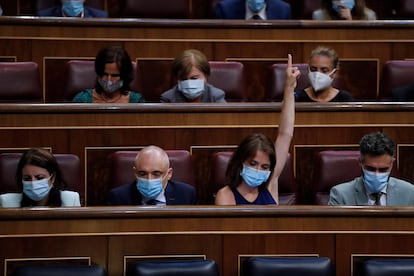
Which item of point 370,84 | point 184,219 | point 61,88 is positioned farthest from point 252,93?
point 184,219

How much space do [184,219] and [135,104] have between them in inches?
14.6

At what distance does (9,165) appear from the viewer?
1.62 m

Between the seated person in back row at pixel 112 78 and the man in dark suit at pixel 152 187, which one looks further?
the seated person in back row at pixel 112 78

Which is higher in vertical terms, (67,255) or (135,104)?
(135,104)

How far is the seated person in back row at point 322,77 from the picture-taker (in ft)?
6.10

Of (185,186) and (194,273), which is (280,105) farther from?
(194,273)

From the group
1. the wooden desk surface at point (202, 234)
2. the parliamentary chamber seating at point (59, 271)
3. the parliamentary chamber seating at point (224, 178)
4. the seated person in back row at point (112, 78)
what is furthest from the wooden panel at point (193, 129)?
the parliamentary chamber seating at point (59, 271)

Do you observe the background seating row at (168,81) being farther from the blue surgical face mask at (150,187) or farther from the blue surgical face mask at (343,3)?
the blue surgical face mask at (150,187)

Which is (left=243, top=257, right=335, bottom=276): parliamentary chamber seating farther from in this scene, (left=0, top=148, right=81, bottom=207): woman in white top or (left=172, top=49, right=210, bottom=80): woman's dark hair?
(left=172, top=49, right=210, bottom=80): woman's dark hair

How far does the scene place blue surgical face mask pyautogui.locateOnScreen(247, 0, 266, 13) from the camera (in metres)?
2.19

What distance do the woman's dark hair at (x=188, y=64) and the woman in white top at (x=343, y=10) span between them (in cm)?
44

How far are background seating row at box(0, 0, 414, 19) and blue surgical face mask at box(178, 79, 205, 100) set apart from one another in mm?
457

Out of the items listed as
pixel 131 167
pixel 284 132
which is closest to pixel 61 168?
pixel 131 167

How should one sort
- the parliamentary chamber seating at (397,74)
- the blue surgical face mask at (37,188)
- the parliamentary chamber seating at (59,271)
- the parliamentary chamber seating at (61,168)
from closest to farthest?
the parliamentary chamber seating at (59,271) < the blue surgical face mask at (37,188) < the parliamentary chamber seating at (61,168) < the parliamentary chamber seating at (397,74)
